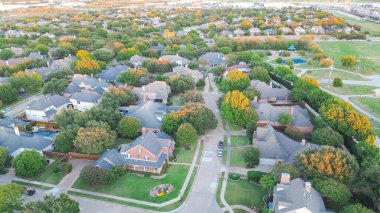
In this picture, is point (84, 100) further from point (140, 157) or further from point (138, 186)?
Answer: point (138, 186)

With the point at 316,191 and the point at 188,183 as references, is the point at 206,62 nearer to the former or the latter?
the point at 188,183

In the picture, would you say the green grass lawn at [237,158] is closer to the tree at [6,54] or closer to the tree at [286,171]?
the tree at [286,171]

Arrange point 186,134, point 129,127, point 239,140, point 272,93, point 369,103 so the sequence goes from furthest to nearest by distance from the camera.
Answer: point 272,93 → point 369,103 → point 239,140 → point 129,127 → point 186,134

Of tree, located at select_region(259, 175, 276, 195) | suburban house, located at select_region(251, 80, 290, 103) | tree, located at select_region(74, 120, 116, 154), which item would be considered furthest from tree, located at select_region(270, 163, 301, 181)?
suburban house, located at select_region(251, 80, 290, 103)

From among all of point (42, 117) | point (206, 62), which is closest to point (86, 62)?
point (42, 117)

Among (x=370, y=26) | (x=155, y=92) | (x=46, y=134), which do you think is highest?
(x=370, y=26)

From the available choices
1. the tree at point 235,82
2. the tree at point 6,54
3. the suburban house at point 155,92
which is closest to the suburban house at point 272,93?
the tree at point 235,82

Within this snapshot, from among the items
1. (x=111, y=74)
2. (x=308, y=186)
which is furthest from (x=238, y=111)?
(x=111, y=74)
